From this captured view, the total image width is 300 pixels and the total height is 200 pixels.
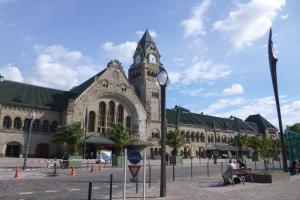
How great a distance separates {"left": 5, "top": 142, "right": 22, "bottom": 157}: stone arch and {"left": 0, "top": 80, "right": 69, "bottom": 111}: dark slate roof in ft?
21.8

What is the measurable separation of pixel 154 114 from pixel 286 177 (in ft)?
163

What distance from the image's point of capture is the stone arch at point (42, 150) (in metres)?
49.2

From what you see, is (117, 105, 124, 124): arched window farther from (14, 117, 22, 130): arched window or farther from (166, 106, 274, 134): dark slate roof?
(14, 117, 22, 130): arched window

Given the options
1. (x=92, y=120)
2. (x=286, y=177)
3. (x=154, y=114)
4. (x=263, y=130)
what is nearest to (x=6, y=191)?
(x=286, y=177)

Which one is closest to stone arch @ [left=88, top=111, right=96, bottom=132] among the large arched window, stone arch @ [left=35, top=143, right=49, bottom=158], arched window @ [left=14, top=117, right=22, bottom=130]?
the large arched window

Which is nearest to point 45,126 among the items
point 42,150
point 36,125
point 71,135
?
point 36,125

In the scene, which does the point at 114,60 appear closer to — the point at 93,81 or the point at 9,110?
the point at 93,81

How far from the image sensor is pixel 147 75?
6788 cm

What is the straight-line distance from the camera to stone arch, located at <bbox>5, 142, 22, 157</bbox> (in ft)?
152

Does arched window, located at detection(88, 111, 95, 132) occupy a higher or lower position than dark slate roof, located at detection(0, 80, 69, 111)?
lower

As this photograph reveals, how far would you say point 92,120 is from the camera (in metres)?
55.4

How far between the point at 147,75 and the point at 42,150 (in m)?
29.3

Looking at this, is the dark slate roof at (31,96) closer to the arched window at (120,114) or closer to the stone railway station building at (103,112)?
the stone railway station building at (103,112)

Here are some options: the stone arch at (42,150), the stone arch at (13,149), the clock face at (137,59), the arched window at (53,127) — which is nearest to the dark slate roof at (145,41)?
the clock face at (137,59)
